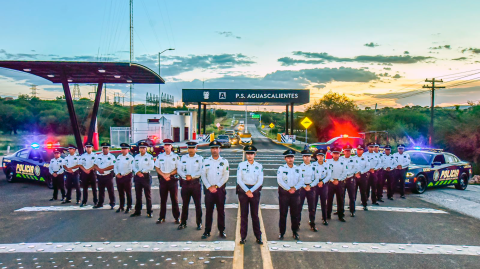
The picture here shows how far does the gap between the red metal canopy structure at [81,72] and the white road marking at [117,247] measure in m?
12.9

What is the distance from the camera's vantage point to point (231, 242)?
6934mm

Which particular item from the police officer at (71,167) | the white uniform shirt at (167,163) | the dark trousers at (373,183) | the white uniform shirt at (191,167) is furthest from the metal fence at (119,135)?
the white uniform shirt at (191,167)

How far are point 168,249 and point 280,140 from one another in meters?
44.3

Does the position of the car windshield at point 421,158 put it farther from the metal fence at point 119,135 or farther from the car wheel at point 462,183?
the metal fence at point 119,135

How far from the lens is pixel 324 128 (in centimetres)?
4881

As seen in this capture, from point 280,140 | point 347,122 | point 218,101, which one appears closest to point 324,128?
point 347,122

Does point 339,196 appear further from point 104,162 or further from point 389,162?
point 104,162

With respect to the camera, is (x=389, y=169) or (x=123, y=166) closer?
(x=123, y=166)

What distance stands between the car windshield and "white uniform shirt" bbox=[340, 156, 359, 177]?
5.26 metres

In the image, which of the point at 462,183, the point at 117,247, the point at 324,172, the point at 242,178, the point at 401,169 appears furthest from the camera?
the point at 462,183

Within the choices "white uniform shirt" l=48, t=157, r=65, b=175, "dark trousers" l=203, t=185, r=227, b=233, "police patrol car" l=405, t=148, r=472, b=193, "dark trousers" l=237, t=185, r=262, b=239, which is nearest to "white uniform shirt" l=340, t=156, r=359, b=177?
"dark trousers" l=237, t=185, r=262, b=239

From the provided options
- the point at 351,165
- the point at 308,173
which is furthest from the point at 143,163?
the point at 351,165

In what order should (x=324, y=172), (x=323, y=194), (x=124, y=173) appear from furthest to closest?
(x=124, y=173) < (x=323, y=194) < (x=324, y=172)

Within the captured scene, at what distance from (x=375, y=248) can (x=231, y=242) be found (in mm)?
2711
